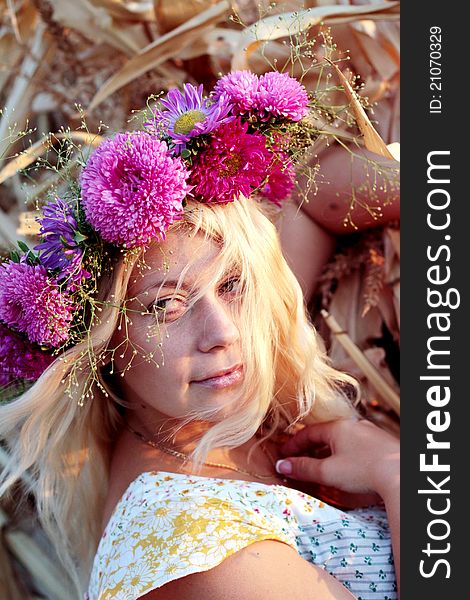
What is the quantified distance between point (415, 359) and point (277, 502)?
14.4 inches

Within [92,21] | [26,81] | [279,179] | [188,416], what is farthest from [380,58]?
[188,416]

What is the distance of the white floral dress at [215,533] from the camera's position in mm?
1225

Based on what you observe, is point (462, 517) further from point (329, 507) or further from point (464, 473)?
point (329, 507)

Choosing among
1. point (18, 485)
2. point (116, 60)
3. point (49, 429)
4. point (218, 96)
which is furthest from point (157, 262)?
point (116, 60)

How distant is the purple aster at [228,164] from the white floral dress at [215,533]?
52 centimetres

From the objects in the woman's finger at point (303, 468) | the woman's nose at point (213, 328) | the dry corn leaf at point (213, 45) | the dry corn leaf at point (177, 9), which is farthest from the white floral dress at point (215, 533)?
the dry corn leaf at point (177, 9)

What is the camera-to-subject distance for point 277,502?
1.43 m

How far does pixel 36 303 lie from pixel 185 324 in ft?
0.83

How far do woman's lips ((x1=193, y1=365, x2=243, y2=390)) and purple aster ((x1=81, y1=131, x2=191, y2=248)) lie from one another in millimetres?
278

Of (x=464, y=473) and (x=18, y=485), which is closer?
(x=464, y=473)

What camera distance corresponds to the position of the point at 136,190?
1249 millimetres

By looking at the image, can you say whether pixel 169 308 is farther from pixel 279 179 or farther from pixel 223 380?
pixel 279 179

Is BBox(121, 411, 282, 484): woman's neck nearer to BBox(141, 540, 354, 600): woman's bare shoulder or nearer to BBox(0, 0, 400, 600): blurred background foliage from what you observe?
BBox(141, 540, 354, 600): woman's bare shoulder

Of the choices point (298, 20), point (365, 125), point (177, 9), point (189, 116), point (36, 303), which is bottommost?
point (36, 303)
